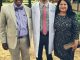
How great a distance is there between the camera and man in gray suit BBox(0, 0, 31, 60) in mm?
6172

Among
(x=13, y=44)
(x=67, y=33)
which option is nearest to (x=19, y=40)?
(x=13, y=44)

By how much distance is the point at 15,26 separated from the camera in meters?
6.17

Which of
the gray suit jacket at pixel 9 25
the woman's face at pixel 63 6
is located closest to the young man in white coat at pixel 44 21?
the gray suit jacket at pixel 9 25

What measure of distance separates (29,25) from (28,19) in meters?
0.13

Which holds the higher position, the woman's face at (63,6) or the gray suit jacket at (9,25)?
the woman's face at (63,6)

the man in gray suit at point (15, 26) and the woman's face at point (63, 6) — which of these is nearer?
the woman's face at point (63, 6)

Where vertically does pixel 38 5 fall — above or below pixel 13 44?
above

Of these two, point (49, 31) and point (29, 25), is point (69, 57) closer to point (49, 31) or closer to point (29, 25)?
point (49, 31)

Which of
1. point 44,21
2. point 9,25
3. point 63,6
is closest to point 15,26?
point 9,25

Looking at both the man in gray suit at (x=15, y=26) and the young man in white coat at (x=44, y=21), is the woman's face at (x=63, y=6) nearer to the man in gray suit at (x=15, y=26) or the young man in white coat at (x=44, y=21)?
the young man in white coat at (x=44, y=21)

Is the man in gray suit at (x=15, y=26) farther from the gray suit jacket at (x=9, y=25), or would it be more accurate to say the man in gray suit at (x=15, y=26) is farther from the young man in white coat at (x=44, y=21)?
the young man in white coat at (x=44, y=21)

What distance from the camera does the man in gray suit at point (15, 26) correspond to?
6172 mm

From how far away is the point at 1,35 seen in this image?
6.33m

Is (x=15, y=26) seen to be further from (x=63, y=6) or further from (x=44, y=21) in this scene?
(x=63, y=6)
